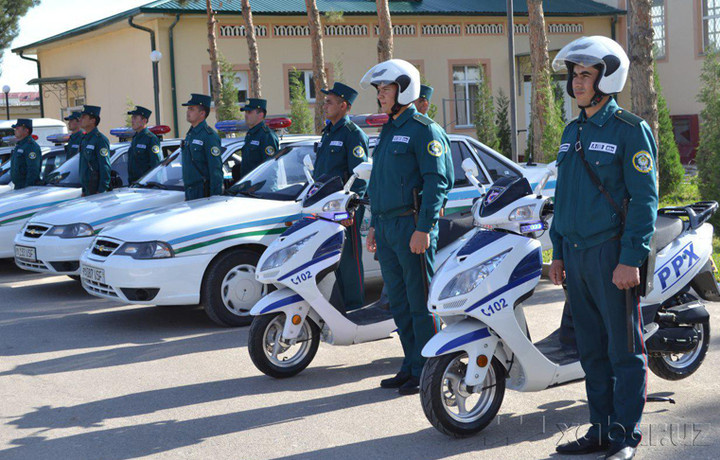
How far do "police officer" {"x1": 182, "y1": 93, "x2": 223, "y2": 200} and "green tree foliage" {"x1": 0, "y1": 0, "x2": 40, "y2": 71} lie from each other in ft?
105

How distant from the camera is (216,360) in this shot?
6906 mm

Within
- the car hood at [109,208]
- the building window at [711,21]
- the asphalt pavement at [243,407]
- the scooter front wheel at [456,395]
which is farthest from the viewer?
the building window at [711,21]

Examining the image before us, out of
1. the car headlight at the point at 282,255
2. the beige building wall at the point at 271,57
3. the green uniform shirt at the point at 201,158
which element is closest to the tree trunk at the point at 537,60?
the green uniform shirt at the point at 201,158

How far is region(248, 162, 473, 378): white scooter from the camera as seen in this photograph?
20.4 ft

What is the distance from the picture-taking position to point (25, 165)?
43.3 ft

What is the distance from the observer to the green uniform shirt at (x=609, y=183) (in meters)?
4.12

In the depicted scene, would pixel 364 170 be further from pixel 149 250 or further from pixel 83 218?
pixel 83 218

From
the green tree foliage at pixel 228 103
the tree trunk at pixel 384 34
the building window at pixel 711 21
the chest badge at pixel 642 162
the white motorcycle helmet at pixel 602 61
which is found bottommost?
the chest badge at pixel 642 162

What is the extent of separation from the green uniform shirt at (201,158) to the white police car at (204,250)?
0.96 metres

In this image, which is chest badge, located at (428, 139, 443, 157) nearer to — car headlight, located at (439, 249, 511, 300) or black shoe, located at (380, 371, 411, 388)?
car headlight, located at (439, 249, 511, 300)

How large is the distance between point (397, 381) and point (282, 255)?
1196 mm

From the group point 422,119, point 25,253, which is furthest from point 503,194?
point 25,253

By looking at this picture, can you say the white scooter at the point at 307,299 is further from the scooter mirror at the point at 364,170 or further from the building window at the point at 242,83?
the building window at the point at 242,83

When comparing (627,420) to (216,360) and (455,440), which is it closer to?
(455,440)
